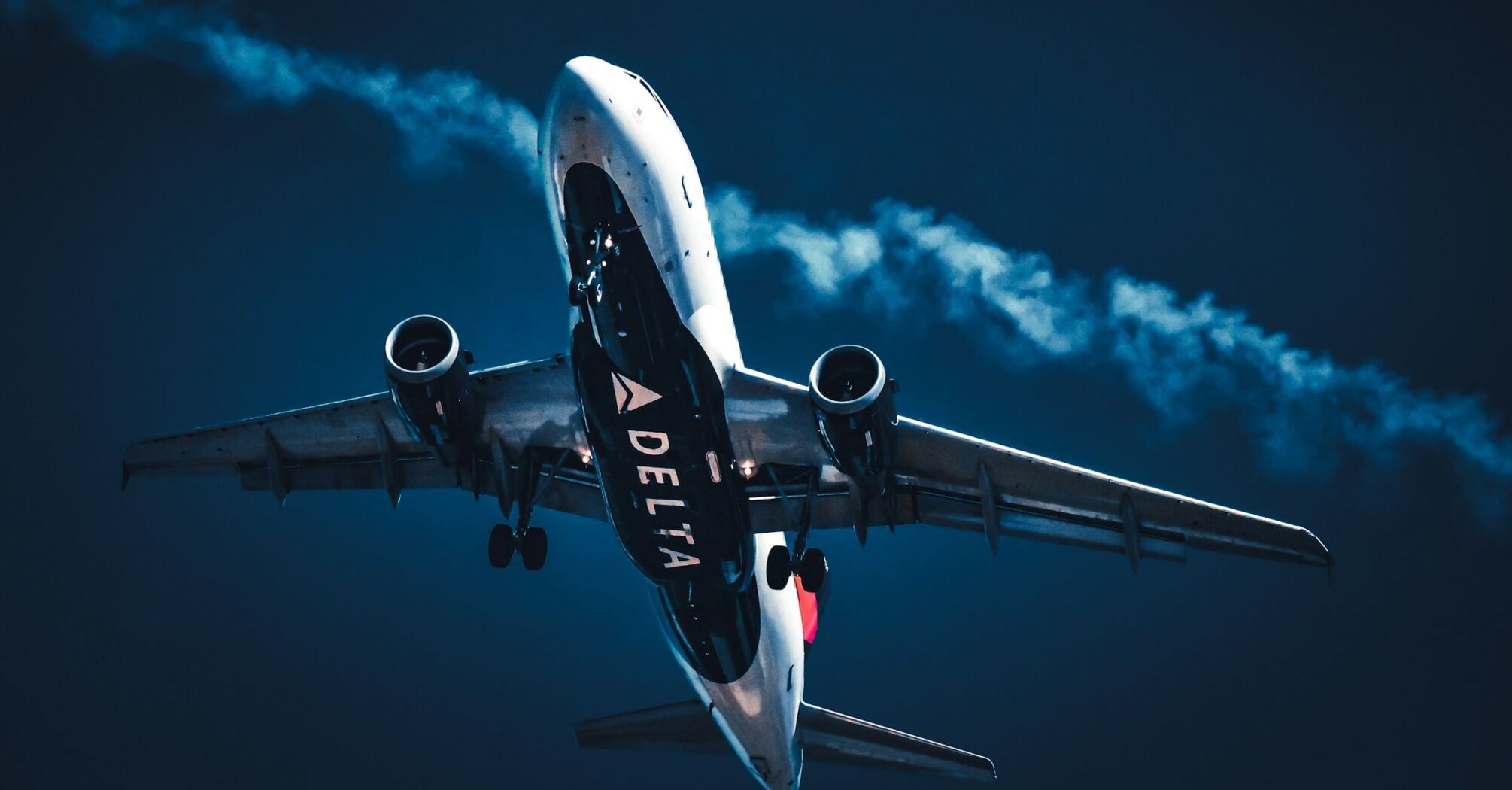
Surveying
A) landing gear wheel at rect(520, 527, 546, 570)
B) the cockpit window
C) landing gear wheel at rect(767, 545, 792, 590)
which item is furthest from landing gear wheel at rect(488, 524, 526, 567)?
the cockpit window

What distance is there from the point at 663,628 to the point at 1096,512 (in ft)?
23.0

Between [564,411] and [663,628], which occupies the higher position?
[564,411]

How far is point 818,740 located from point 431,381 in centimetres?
1038

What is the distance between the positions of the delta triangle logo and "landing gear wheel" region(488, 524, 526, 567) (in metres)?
4.09

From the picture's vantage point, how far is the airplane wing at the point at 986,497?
938 inches

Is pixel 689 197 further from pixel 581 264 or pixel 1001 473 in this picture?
pixel 1001 473

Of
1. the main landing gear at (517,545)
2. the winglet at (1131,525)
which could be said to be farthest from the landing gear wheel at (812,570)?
the winglet at (1131,525)

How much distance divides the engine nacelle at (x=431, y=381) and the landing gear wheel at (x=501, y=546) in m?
1.71

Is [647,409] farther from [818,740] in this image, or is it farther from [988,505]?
[818,740]

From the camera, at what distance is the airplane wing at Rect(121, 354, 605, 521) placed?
1000 inches

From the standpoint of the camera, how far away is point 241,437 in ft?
88.6

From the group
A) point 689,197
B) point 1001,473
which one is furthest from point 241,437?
point 1001,473

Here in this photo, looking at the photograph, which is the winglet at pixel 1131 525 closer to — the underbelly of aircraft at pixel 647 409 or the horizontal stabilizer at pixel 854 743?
the underbelly of aircraft at pixel 647 409

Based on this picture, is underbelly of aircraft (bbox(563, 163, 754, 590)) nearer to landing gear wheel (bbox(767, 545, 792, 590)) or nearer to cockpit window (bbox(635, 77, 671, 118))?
landing gear wheel (bbox(767, 545, 792, 590))
